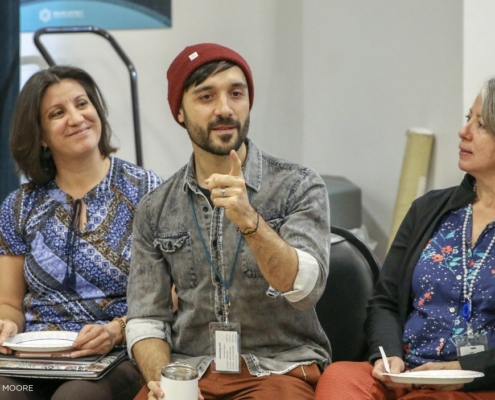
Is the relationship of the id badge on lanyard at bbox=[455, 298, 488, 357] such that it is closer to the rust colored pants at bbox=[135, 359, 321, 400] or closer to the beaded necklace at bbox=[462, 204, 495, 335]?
the beaded necklace at bbox=[462, 204, 495, 335]

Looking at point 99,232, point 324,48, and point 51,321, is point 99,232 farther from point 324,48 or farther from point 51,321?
point 324,48

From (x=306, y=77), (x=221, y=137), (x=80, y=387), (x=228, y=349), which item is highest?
(x=306, y=77)

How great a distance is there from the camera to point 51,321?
275 cm

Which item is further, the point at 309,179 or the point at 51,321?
the point at 51,321

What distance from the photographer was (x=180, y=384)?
6.38 ft

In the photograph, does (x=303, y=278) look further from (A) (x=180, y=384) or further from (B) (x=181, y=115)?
(B) (x=181, y=115)

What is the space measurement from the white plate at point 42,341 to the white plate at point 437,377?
0.96 m

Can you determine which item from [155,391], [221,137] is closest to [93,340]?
[155,391]

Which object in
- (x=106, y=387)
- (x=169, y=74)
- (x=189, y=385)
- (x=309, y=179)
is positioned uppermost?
(x=169, y=74)

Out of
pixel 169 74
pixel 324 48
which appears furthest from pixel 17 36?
pixel 169 74

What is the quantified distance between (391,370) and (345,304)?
44 cm

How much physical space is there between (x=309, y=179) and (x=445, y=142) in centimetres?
223

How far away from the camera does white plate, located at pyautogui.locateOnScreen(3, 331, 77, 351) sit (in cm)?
243

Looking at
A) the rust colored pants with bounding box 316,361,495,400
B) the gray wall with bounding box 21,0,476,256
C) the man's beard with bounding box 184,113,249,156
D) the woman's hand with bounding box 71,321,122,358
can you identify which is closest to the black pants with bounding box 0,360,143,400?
the woman's hand with bounding box 71,321,122,358
